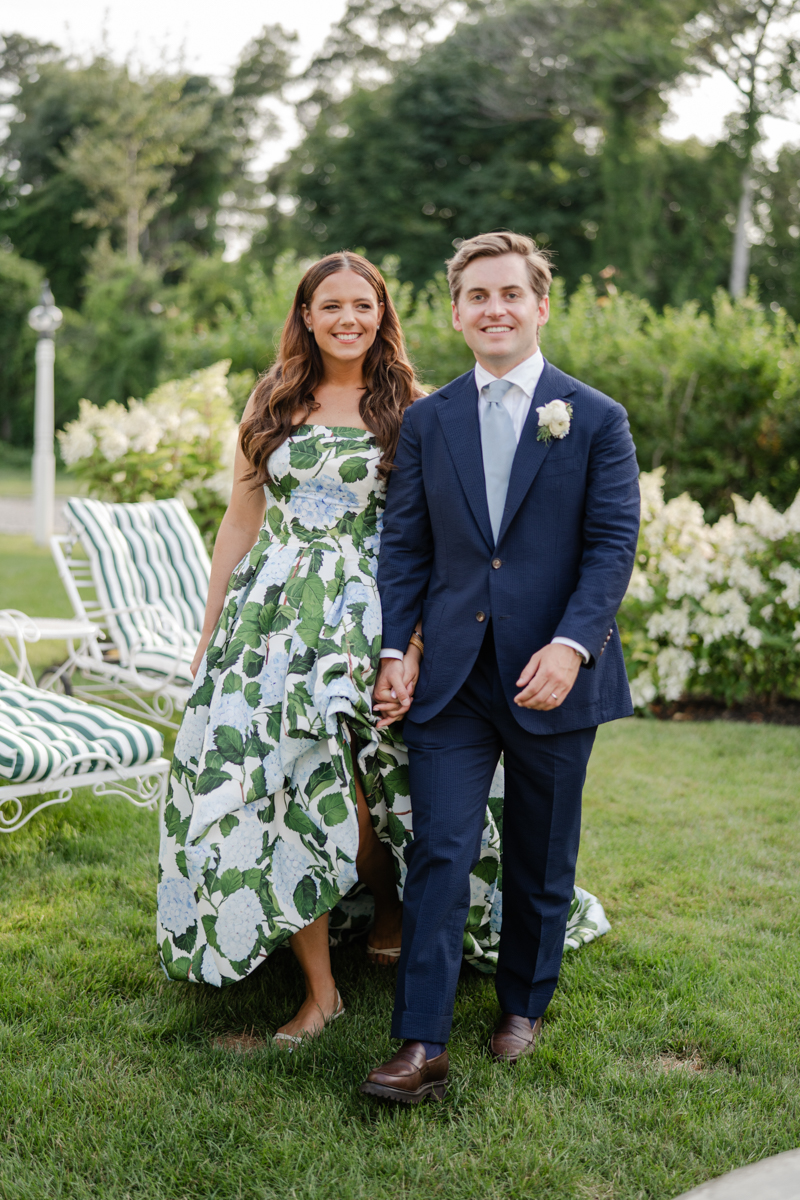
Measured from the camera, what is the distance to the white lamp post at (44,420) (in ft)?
45.2

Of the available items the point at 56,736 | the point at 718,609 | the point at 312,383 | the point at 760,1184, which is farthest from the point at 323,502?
the point at 718,609

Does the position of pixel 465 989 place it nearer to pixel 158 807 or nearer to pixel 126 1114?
pixel 126 1114

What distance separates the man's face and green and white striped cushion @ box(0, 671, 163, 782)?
213cm

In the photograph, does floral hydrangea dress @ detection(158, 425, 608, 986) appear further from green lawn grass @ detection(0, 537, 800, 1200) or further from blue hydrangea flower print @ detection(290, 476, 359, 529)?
green lawn grass @ detection(0, 537, 800, 1200)

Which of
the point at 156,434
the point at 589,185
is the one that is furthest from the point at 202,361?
the point at 589,185

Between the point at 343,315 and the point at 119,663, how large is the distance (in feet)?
11.7

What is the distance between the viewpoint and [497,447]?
2523mm

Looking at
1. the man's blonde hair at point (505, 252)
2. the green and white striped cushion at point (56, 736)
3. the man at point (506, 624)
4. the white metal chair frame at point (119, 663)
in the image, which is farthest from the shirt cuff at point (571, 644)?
the white metal chair frame at point (119, 663)

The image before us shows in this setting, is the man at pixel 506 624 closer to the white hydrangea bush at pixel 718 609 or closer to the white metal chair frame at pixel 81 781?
the white metal chair frame at pixel 81 781

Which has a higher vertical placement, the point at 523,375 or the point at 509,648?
the point at 523,375

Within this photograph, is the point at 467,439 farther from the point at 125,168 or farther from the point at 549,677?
the point at 125,168

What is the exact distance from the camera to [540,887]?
8.45ft

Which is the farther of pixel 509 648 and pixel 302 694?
pixel 302 694

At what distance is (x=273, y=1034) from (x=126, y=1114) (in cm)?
47
